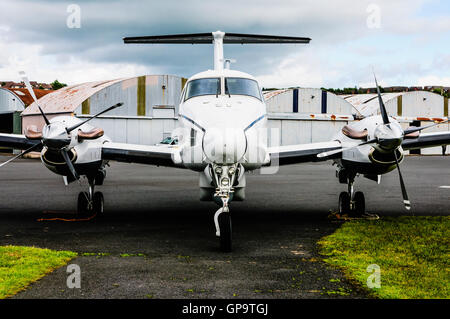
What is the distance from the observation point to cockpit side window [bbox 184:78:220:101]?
32.5 feet

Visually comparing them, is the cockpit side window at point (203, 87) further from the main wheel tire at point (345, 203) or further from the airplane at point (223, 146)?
the main wheel tire at point (345, 203)

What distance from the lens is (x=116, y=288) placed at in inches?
232

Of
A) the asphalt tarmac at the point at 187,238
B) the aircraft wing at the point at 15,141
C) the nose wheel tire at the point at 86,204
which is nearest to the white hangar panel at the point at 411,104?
the asphalt tarmac at the point at 187,238

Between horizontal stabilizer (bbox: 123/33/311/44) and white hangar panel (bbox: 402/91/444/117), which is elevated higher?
white hangar panel (bbox: 402/91/444/117)

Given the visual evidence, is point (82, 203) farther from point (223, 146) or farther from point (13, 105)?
point (13, 105)

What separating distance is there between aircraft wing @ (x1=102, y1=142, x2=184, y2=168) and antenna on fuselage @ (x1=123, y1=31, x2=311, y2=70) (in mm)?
3922

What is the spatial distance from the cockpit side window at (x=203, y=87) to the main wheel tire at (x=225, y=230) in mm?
2868

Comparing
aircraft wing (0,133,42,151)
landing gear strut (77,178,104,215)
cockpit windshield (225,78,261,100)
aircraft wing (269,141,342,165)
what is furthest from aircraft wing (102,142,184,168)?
aircraft wing (269,141,342,165)

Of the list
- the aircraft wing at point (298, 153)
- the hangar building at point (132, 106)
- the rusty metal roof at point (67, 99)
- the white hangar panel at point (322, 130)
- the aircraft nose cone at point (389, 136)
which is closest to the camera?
the aircraft nose cone at point (389, 136)

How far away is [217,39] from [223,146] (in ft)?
23.2

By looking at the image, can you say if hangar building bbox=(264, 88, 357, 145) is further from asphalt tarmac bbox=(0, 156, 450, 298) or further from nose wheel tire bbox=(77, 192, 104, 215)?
nose wheel tire bbox=(77, 192, 104, 215)

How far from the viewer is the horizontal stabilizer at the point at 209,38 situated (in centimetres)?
1390

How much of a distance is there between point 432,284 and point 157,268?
3547 millimetres
